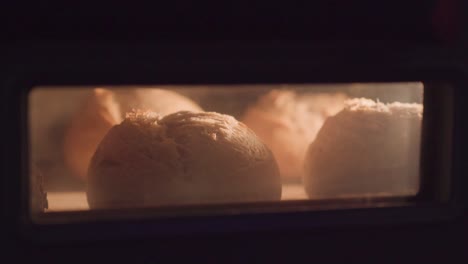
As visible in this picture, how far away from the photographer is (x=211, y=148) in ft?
2.64

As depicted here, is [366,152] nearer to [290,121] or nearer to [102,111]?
[290,121]

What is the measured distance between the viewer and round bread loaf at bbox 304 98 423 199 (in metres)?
0.84

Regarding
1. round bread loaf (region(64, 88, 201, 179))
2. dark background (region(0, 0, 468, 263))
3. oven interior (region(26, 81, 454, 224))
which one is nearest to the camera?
dark background (region(0, 0, 468, 263))

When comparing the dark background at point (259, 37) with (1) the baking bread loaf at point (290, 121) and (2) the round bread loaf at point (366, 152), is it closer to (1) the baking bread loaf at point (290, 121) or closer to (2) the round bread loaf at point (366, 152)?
(2) the round bread loaf at point (366, 152)

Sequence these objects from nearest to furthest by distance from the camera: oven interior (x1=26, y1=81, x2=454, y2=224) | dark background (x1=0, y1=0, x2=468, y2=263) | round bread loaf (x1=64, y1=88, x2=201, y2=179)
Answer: dark background (x1=0, y1=0, x2=468, y2=263) < oven interior (x1=26, y1=81, x2=454, y2=224) < round bread loaf (x1=64, y1=88, x2=201, y2=179)

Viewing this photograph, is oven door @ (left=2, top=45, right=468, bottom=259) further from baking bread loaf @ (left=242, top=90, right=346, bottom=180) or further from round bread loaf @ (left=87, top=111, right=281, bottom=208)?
baking bread loaf @ (left=242, top=90, right=346, bottom=180)

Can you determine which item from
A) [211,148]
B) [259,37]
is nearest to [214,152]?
[211,148]

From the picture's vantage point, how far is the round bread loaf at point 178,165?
30.9 inches

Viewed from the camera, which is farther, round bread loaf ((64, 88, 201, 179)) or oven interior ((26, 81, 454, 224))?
round bread loaf ((64, 88, 201, 179))

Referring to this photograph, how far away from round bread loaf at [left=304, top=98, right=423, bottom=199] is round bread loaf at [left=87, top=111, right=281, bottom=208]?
10cm

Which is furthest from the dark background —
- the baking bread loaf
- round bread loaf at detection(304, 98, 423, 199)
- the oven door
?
the baking bread loaf

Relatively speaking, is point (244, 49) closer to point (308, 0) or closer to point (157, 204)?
point (308, 0)

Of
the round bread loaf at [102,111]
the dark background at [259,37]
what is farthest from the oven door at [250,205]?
the round bread loaf at [102,111]

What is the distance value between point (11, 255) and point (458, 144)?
0.57 metres
